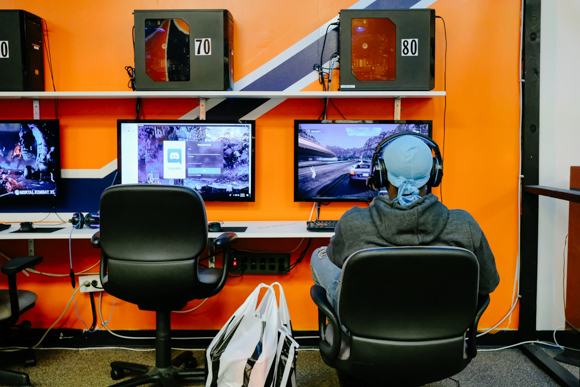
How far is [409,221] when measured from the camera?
1.17 metres

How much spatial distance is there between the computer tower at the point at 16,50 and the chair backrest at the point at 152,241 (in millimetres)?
1226

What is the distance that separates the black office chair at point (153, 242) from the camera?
60.6 inches

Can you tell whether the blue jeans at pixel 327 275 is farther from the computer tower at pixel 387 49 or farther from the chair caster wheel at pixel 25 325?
the chair caster wheel at pixel 25 325

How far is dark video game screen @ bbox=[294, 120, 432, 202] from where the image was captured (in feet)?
7.63

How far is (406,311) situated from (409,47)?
5.10 ft

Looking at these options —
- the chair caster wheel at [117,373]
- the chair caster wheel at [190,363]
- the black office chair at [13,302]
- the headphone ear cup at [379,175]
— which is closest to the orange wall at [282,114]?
the chair caster wheel at [190,363]

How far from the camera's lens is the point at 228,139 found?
2340 millimetres

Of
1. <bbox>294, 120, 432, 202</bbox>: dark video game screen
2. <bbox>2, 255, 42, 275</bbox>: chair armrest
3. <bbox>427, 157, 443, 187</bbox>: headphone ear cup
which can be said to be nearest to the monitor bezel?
<bbox>2, 255, 42, 275</bbox>: chair armrest

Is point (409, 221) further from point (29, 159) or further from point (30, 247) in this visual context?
point (30, 247)

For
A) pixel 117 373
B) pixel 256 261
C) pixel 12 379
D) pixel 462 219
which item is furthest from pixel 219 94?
pixel 12 379

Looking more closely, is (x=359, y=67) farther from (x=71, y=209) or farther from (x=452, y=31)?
(x=71, y=209)

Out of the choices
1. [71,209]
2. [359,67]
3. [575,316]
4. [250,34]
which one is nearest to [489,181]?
[575,316]

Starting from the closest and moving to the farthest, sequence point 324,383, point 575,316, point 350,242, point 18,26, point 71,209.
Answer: point 350,242 → point 324,383 → point 18,26 → point 575,316 → point 71,209

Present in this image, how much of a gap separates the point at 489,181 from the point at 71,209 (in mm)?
2692
